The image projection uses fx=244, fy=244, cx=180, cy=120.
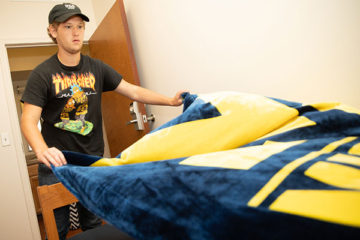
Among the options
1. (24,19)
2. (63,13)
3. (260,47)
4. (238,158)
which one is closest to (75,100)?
(63,13)

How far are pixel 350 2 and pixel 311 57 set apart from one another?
0.19 m

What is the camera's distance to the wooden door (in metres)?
1.88

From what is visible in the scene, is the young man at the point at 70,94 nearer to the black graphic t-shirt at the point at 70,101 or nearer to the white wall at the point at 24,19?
the black graphic t-shirt at the point at 70,101

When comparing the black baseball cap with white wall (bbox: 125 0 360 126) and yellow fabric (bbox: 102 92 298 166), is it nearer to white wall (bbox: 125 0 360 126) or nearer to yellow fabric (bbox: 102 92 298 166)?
white wall (bbox: 125 0 360 126)

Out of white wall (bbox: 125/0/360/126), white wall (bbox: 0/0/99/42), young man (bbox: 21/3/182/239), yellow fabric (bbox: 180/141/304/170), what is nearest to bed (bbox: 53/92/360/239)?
yellow fabric (bbox: 180/141/304/170)

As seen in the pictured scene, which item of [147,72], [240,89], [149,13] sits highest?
[149,13]

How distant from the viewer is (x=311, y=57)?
0.88 meters

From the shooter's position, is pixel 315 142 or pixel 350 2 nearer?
pixel 315 142

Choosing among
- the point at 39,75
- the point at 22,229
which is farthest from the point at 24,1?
the point at 22,229

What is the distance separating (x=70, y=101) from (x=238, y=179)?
124cm

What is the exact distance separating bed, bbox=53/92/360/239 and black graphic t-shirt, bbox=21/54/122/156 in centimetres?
83

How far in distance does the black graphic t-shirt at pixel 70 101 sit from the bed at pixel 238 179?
83cm

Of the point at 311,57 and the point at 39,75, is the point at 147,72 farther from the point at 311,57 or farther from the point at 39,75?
the point at 311,57

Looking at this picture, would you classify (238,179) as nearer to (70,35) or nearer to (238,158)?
(238,158)
